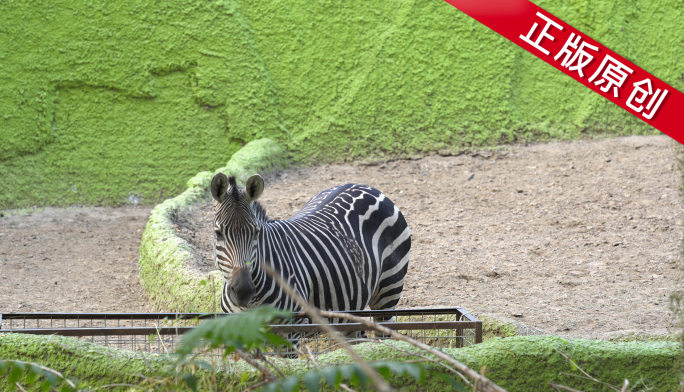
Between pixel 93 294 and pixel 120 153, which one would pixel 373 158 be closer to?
pixel 120 153

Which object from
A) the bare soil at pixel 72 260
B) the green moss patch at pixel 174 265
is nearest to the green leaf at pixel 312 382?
the green moss patch at pixel 174 265

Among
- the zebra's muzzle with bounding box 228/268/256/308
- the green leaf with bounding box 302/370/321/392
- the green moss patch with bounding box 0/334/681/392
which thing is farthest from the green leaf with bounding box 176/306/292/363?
the zebra's muzzle with bounding box 228/268/256/308

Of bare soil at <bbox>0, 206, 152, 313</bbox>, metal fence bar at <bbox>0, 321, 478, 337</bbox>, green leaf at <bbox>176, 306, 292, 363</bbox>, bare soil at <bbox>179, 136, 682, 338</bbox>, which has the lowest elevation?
bare soil at <bbox>0, 206, 152, 313</bbox>

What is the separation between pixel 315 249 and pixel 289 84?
19.3ft

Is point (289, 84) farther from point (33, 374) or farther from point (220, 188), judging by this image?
point (33, 374)

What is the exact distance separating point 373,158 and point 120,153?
3.52 metres

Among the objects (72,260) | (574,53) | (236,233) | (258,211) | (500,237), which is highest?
(574,53)

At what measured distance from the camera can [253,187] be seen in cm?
336

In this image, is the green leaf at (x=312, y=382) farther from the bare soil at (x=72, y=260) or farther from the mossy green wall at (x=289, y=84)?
the mossy green wall at (x=289, y=84)

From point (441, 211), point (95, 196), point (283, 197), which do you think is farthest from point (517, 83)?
point (95, 196)

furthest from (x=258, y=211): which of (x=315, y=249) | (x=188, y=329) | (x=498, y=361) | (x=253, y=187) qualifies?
(x=498, y=361)

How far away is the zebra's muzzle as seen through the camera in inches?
123

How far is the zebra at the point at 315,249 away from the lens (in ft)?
10.7

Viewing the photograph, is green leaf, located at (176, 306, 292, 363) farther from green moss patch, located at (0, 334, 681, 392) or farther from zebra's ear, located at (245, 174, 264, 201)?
zebra's ear, located at (245, 174, 264, 201)
